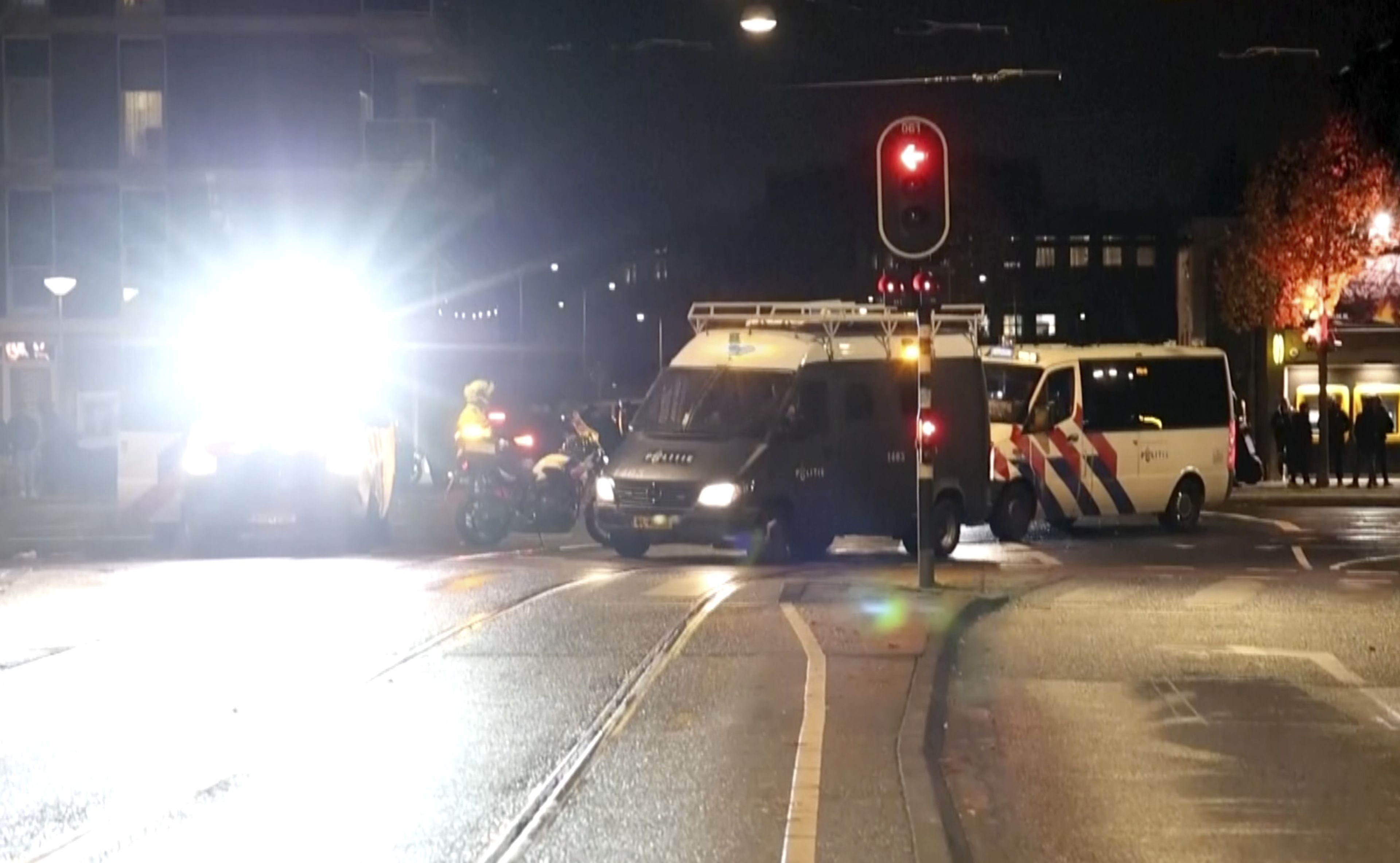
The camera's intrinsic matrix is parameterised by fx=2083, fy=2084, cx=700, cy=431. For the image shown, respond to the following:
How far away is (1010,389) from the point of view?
2802cm

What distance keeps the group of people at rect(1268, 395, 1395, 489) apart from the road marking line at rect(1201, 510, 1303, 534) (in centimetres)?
637

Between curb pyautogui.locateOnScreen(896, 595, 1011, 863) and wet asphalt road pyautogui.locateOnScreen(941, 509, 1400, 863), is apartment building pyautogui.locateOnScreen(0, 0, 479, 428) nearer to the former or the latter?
wet asphalt road pyautogui.locateOnScreen(941, 509, 1400, 863)

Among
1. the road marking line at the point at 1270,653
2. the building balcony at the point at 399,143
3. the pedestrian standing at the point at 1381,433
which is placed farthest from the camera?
the building balcony at the point at 399,143

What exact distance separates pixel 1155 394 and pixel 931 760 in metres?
18.9

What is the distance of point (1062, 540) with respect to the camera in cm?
2627

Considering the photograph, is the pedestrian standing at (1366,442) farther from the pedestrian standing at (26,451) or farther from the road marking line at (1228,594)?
the pedestrian standing at (26,451)

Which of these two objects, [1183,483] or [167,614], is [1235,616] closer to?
[167,614]

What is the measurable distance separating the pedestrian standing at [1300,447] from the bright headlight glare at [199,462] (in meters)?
23.4

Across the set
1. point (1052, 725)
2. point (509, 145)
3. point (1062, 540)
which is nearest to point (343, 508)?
point (1062, 540)

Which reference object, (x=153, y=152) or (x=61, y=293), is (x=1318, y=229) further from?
(x=153, y=152)

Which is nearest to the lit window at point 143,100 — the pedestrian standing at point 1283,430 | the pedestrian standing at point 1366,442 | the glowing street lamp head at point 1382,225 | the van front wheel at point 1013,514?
the pedestrian standing at point 1283,430

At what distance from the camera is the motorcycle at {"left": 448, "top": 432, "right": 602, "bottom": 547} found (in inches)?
958

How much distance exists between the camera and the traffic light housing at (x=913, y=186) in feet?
55.7

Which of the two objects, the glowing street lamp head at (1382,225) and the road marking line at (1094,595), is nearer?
the road marking line at (1094,595)
